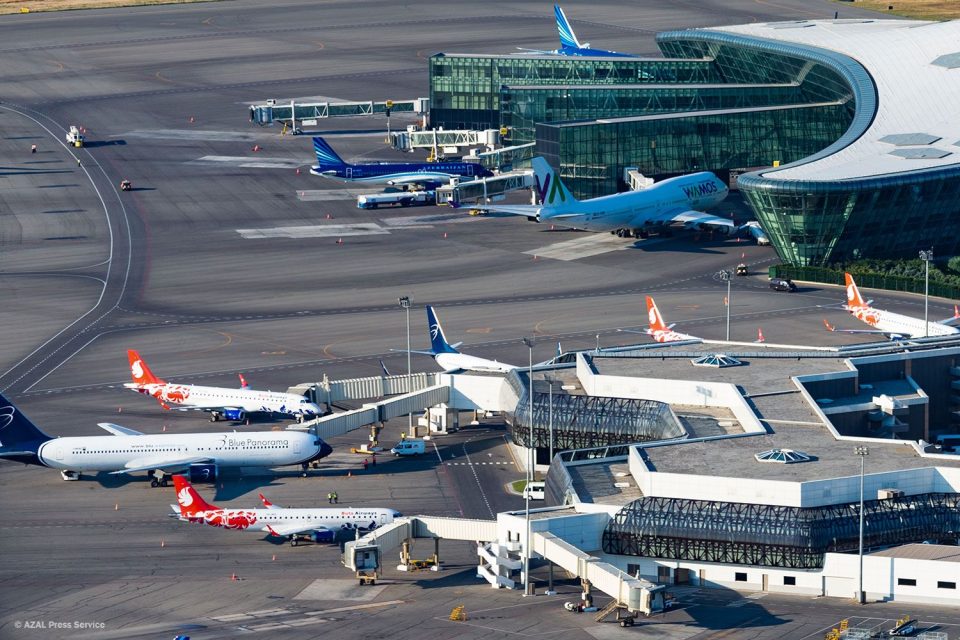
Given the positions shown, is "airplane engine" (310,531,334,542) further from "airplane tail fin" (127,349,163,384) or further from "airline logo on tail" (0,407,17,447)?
"airplane tail fin" (127,349,163,384)

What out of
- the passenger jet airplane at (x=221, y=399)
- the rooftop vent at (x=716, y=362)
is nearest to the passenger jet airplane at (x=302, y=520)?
the passenger jet airplane at (x=221, y=399)

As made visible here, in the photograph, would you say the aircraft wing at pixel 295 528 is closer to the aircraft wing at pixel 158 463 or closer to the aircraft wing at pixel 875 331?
the aircraft wing at pixel 158 463

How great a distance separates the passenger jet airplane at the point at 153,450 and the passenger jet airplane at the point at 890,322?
58.4 meters

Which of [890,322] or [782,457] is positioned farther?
[890,322]

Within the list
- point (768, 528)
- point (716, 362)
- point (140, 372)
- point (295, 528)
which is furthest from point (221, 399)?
point (768, 528)

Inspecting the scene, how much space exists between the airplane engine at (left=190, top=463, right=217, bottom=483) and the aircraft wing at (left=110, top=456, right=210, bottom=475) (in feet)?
1.66

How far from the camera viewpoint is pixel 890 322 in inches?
6713

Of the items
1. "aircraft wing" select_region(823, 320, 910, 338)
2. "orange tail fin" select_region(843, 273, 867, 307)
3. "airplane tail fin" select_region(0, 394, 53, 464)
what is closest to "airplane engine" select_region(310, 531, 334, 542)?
"airplane tail fin" select_region(0, 394, 53, 464)

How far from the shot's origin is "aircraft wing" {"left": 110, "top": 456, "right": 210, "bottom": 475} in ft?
444

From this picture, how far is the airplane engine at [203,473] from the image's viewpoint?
135 metres

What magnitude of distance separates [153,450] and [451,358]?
3102cm

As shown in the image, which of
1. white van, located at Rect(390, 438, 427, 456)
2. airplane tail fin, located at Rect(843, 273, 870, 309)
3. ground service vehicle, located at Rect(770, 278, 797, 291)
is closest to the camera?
white van, located at Rect(390, 438, 427, 456)

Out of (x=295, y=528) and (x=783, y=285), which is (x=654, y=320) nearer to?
(x=783, y=285)

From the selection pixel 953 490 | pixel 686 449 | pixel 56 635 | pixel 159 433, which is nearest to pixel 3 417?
pixel 159 433
